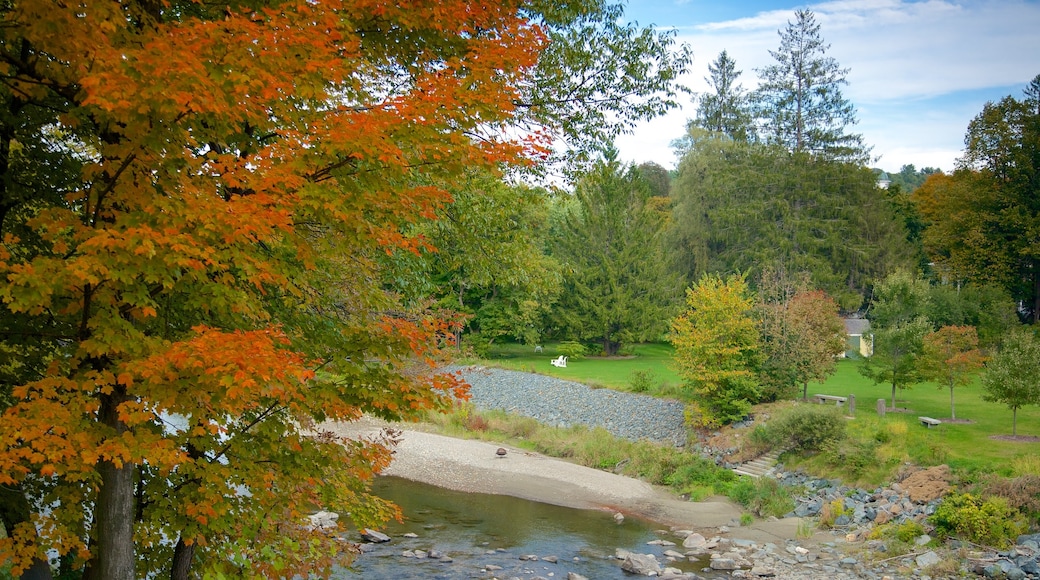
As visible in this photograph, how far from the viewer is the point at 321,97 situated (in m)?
5.93

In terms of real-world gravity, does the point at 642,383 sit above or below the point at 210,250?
below

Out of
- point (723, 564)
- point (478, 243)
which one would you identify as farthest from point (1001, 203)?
point (478, 243)

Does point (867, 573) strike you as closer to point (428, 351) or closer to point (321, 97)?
point (428, 351)

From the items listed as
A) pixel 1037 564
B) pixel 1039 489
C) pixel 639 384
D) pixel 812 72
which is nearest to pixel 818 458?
pixel 1039 489

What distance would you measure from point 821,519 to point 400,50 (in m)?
17.7

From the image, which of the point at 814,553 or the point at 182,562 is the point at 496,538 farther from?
the point at 182,562

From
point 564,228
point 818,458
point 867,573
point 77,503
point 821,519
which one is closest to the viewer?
point 77,503

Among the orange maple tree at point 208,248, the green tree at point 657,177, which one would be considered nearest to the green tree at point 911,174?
the green tree at point 657,177

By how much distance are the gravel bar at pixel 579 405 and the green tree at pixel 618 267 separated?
8620 millimetres

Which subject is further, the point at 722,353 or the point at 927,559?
the point at 722,353

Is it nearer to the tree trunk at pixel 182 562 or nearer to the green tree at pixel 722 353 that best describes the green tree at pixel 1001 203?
the green tree at pixel 722 353

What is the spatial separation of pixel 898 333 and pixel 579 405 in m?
13.5

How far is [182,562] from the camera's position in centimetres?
739

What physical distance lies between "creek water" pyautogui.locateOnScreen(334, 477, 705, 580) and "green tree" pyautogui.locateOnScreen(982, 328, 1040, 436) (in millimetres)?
10385
